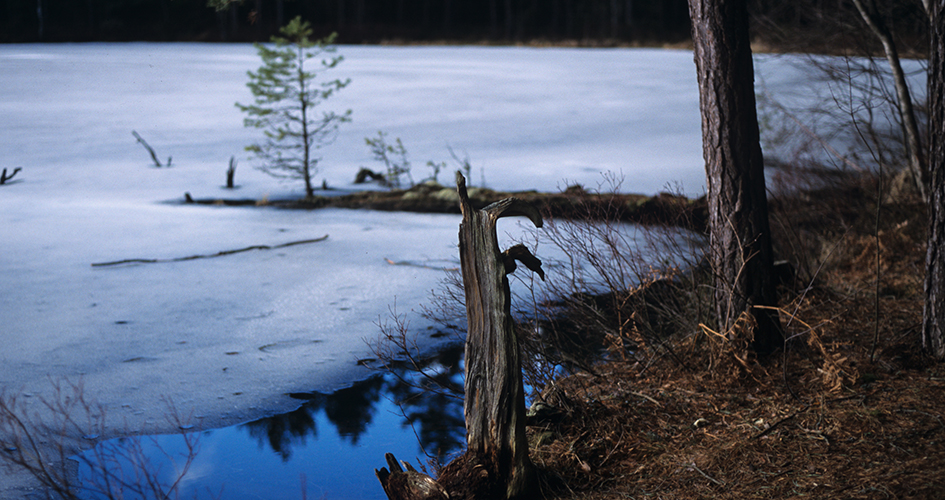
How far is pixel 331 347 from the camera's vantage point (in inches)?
276

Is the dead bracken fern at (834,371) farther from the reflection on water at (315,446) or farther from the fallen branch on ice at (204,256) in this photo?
the fallen branch on ice at (204,256)

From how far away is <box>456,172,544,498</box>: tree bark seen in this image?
4109 mm

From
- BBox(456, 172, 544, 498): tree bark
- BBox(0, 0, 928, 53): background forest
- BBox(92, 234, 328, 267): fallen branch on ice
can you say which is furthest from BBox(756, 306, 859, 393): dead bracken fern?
BBox(0, 0, 928, 53): background forest

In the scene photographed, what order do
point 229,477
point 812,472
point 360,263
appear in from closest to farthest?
point 812,472 < point 229,477 < point 360,263

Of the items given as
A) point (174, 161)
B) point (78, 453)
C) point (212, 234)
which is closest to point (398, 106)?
point (174, 161)

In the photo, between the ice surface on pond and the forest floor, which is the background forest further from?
the forest floor

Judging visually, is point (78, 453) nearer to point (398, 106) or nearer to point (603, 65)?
point (398, 106)

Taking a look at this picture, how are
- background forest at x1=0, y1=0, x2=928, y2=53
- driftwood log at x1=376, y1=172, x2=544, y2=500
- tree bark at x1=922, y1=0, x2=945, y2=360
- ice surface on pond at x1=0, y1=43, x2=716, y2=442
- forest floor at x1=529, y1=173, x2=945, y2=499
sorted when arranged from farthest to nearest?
background forest at x1=0, y1=0, x2=928, y2=53 < ice surface on pond at x1=0, y1=43, x2=716, y2=442 < tree bark at x1=922, y1=0, x2=945, y2=360 < driftwood log at x1=376, y1=172, x2=544, y2=500 < forest floor at x1=529, y1=173, x2=945, y2=499

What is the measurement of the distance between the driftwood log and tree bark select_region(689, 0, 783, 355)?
190 cm

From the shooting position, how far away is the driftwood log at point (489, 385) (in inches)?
161

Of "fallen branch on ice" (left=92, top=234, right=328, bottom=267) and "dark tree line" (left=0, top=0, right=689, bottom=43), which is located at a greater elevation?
"dark tree line" (left=0, top=0, right=689, bottom=43)

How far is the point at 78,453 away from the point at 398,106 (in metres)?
19.7

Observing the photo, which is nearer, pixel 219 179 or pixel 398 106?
pixel 219 179

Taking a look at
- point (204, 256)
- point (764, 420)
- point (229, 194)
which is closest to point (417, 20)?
point (229, 194)
